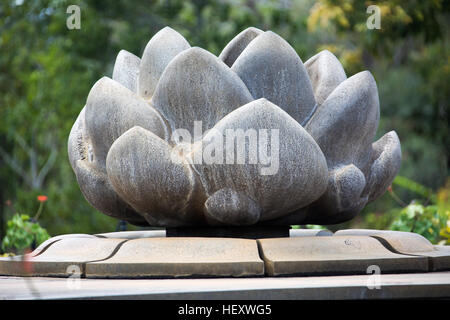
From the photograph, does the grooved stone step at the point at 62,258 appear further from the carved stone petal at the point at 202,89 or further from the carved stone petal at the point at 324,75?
the carved stone petal at the point at 324,75

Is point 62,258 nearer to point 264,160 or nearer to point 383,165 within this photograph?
point 264,160

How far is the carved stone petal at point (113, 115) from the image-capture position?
5.41 metres

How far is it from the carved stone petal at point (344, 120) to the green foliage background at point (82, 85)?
8.20 meters

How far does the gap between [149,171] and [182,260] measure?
708mm

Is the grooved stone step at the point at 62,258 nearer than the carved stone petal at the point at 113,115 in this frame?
Yes

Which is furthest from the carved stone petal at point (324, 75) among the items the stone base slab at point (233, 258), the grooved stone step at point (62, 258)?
the grooved stone step at point (62, 258)


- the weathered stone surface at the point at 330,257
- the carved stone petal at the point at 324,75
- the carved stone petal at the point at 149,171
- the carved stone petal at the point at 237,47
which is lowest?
the weathered stone surface at the point at 330,257

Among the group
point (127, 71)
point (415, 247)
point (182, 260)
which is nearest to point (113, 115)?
point (127, 71)

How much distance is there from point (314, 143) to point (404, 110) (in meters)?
14.4

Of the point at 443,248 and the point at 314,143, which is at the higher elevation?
the point at 314,143

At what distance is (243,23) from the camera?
16109mm

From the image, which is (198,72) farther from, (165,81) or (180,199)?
(180,199)

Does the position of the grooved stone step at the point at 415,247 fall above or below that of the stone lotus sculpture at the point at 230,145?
below
